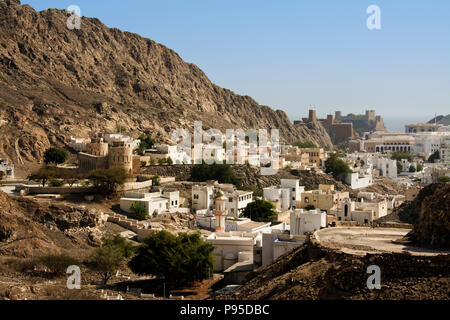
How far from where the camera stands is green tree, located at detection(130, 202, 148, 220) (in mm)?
37969

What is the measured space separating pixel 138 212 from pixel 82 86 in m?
50.7

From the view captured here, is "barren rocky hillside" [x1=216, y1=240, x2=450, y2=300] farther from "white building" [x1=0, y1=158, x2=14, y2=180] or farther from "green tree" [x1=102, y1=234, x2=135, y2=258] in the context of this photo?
"white building" [x1=0, y1=158, x2=14, y2=180]

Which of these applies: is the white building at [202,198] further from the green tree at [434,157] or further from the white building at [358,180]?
the green tree at [434,157]

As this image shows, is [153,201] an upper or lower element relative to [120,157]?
lower

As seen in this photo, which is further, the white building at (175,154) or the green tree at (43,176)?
the white building at (175,154)

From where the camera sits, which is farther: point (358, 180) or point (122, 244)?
point (358, 180)

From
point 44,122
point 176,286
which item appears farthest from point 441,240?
point 44,122

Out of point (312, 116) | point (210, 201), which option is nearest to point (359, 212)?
point (210, 201)

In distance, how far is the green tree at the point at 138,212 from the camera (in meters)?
38.0

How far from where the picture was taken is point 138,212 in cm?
3806

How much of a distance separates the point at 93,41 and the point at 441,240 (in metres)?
88.6

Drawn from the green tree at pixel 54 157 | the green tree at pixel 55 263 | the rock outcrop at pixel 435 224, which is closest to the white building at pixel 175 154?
the green tree at pixel 54 157

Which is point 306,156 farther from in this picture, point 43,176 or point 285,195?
point 43,176

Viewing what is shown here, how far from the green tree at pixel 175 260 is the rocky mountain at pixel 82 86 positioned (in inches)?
1353
